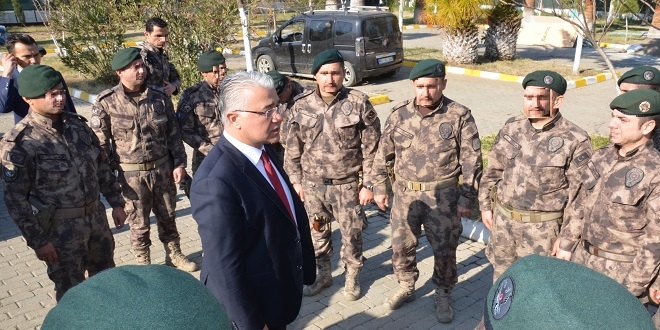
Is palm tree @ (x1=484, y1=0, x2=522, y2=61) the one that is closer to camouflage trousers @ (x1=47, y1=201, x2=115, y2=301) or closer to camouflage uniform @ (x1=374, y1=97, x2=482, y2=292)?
camouflage uniform @ (x1=374, y1=97, x2=482, y2=292)

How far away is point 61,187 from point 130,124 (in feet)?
3.40

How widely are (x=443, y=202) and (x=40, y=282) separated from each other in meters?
3.76

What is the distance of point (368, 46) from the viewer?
13.4m

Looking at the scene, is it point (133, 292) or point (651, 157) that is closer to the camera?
point (133, 292)

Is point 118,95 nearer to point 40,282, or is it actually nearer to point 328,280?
point 40,282

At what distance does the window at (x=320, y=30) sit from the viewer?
13966 mm

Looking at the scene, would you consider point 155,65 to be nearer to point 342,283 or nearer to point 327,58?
point 327,58

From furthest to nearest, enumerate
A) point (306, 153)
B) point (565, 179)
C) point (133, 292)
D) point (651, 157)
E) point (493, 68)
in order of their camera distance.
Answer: point (493, 68), point (306, 153), point (565, 179), point (651, 157), point (133, 292)

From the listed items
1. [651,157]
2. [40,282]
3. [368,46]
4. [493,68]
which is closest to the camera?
[651,157]

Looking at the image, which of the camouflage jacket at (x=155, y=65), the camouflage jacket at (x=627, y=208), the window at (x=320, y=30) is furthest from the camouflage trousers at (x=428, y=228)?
the window at (x=320, y=30)

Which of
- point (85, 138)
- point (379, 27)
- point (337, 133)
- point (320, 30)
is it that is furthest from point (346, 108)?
point (320, 30)

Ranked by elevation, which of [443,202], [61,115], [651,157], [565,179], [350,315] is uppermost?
[61,115]

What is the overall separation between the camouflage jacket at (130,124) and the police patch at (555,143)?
10.5 feet

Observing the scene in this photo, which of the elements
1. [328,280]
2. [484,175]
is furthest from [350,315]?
[484,175]
